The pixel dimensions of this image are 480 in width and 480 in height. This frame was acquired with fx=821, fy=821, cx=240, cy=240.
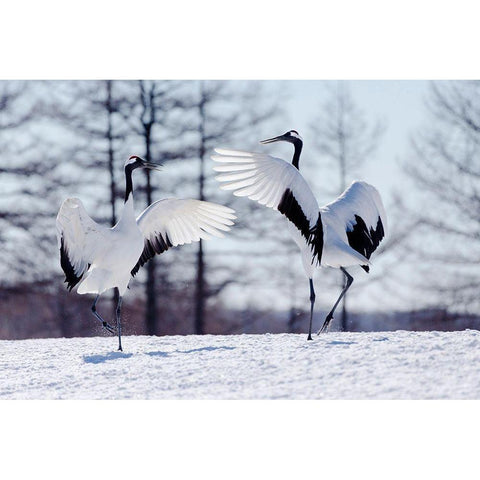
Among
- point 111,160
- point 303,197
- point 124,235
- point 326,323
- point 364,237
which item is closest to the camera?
point 303,197

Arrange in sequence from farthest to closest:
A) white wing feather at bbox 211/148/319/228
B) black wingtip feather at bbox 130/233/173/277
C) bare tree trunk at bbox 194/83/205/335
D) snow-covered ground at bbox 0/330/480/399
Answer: bare tree trunk at bbox 194/83/205/335
black wingtip feather at bbox 130/233/173/277
white wing feather at bbox 211/148/319/228
snow-covered ground at bbox 0/330/480/399

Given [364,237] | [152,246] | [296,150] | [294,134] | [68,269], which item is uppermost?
[294,134]

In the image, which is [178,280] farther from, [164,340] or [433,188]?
[433,188]

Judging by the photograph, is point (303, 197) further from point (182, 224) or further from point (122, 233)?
point (122, 233)

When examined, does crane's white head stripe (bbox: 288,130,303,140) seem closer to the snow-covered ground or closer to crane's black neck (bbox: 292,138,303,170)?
crane's black neck (bbox: 292,138,303,170)

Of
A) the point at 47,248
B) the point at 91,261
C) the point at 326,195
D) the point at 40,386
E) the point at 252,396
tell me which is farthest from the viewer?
the point at 47,248

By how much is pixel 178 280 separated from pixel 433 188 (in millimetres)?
3518

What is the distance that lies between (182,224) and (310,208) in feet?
5.47

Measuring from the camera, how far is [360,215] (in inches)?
316

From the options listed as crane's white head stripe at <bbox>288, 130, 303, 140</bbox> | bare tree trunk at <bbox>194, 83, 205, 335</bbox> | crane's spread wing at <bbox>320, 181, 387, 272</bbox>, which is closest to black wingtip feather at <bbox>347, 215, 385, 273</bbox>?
crane's spread wing at <bbox>320, 181, 387, 272</bbox>

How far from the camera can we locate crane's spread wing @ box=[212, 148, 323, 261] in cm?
688

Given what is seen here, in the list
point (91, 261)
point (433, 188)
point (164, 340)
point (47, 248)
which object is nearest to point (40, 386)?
point (91, 261)

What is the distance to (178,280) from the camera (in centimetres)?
1095

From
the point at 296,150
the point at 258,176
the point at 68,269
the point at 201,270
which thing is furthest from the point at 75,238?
the point at 201,270
